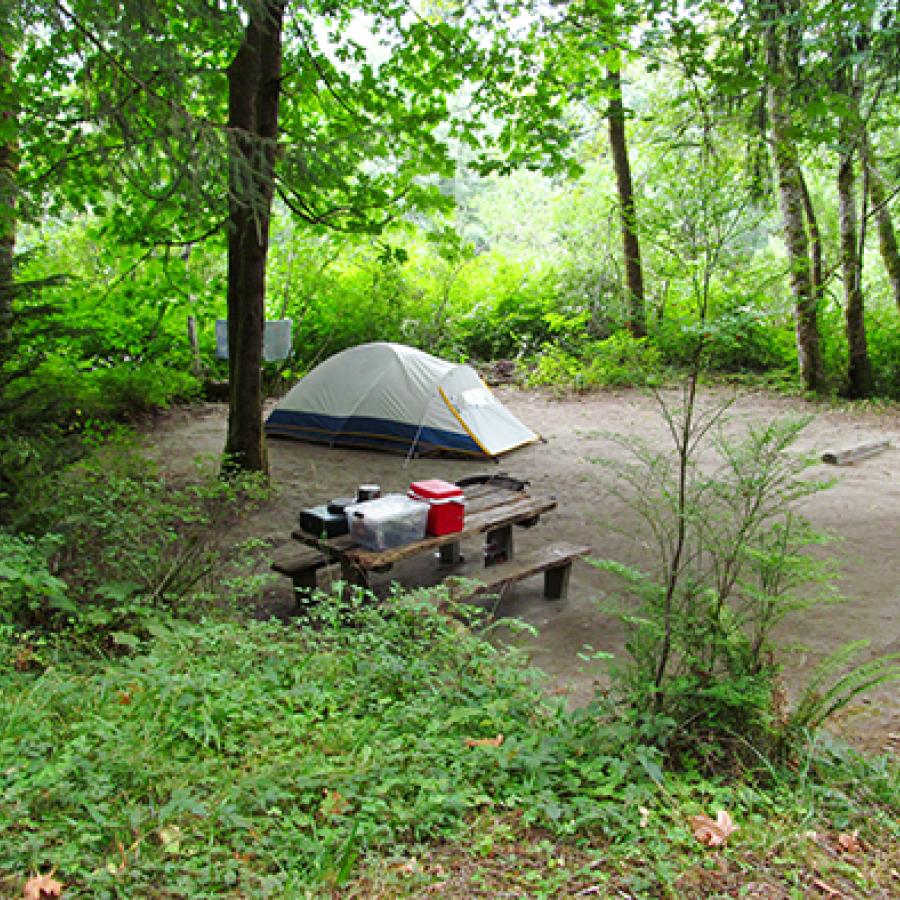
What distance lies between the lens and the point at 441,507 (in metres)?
4.89

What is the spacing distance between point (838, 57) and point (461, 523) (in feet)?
22.3

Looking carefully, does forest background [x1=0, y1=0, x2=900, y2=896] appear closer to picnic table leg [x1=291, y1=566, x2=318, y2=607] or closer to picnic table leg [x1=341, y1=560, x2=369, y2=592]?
picnic table leg [x1=341, y1=560, x2=369, y2=592]

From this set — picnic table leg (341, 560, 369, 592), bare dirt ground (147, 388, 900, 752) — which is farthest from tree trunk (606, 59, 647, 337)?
picnic table leg (341, 560, 369, 592)

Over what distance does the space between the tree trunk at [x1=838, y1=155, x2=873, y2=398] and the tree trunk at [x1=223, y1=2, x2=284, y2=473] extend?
790cm

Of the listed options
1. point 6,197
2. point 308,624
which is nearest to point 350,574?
point 308,624

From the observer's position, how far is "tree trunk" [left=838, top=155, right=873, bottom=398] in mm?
10680

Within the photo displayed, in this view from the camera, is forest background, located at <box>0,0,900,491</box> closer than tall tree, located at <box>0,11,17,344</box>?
No

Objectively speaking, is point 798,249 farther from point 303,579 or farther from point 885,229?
point 303,579

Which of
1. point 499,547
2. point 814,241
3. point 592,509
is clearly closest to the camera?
point 499,547

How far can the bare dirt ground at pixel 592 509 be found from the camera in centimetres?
435

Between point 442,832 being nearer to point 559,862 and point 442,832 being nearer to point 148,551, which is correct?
point 559,862

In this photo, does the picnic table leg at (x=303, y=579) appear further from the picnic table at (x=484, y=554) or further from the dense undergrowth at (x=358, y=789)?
the dense undergrowth at (x=358, y=789)

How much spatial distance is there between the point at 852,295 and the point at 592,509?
6.61 m

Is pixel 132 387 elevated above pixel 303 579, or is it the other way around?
pixel 132 387
